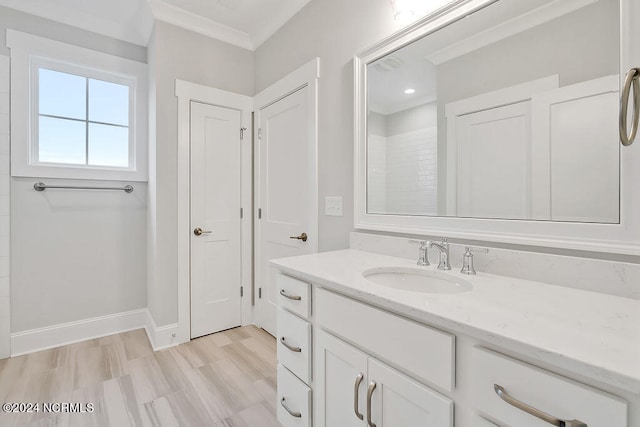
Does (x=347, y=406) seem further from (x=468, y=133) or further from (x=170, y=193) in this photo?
(x=170, y=193)

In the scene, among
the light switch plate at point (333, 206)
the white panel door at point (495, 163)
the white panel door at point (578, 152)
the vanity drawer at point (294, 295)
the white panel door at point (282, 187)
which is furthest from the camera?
the white panel door at point (282, 187)

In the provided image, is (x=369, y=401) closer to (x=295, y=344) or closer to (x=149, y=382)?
(x=295, y=344)

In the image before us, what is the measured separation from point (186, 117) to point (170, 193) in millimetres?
607

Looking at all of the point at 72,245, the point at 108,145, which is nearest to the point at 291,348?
the point at 72,245

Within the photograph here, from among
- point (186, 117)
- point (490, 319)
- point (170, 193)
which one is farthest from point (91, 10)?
point (490, 319)

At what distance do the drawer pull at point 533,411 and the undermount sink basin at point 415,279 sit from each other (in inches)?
19.1

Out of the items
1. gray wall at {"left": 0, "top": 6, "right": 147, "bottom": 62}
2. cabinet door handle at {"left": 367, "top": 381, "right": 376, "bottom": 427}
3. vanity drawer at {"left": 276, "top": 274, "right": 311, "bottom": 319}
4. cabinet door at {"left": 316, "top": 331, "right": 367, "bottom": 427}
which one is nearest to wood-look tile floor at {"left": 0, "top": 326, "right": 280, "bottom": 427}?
cabinet door at {"left": 316, "top": 331, "right": 367, "bottom": 427}

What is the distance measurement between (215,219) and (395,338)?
6.56 ft

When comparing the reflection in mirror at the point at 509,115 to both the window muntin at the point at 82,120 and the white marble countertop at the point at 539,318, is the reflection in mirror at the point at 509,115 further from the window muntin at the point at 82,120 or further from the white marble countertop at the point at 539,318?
the window muntin at the point at 82,120

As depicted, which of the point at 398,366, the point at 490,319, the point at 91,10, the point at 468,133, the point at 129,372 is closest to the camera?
the point at 490,319

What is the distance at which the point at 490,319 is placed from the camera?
2.24 ft

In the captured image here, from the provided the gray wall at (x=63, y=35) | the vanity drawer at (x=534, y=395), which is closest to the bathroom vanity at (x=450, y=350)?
the vanity drawer at (x=534, y=395)

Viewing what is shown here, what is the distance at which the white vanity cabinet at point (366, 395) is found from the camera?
0.77 metres

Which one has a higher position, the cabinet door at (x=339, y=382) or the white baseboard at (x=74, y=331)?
the cabinet door at (x=339, y=382)
